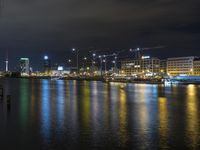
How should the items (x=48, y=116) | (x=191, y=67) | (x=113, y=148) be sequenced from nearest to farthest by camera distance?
(x=113, y=148) < (x=48, y=116) < (x=191, y=67)

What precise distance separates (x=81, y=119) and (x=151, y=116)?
557cm

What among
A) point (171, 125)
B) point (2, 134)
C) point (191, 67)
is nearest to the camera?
point (2, 134)

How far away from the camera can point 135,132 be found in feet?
66.4

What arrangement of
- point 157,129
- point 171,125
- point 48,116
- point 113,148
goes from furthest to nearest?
1. point 48,116
2. point 171,125
3. point 157,129
4. point 113,148

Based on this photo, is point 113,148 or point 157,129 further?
point 157,129

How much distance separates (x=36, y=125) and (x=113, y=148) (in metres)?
8.08

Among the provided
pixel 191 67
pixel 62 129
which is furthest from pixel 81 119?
pixel 191 67

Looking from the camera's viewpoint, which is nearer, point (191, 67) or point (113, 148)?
point (113, 148)

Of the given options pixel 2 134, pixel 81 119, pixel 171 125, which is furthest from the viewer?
pixel 81 119

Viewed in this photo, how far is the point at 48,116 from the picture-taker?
90.7 ft

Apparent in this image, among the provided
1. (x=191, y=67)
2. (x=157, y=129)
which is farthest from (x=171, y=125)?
(x=191, y=67)

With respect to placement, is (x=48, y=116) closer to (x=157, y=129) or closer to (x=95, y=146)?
(x=157, y=129)

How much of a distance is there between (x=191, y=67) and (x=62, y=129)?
178652mm

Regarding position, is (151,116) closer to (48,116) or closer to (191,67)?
(48,116)
